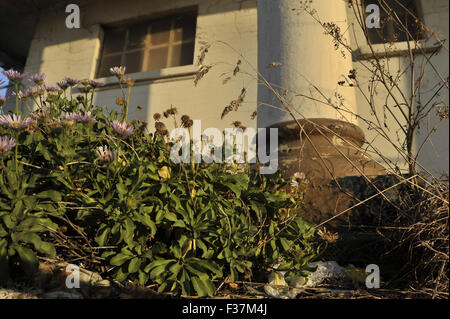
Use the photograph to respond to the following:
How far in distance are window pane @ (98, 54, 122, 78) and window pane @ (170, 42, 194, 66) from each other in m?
0.86

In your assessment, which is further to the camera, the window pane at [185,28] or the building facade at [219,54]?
the window pane at [185,28]

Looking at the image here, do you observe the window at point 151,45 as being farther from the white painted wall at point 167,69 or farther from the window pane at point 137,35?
the white painted wall at point 167,69

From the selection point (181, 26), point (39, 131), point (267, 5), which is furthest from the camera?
point (181, 26)

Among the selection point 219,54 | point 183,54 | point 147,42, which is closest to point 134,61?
point 147,42

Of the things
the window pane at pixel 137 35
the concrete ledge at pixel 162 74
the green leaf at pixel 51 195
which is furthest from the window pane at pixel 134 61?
the green leaf at pixel 51 195

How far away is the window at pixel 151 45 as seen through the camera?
5.63 meters

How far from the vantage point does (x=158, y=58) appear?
5691 millimetres

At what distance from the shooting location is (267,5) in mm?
3016

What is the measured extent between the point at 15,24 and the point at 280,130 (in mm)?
6250

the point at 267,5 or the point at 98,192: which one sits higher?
the point at 267,5

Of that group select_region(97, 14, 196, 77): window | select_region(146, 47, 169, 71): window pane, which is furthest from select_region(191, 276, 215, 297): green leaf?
select_region(146, 47, 169, 71): window pane

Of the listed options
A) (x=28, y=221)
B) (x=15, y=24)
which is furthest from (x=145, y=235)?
(x=15, y=24)

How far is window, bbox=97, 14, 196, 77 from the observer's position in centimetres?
563
